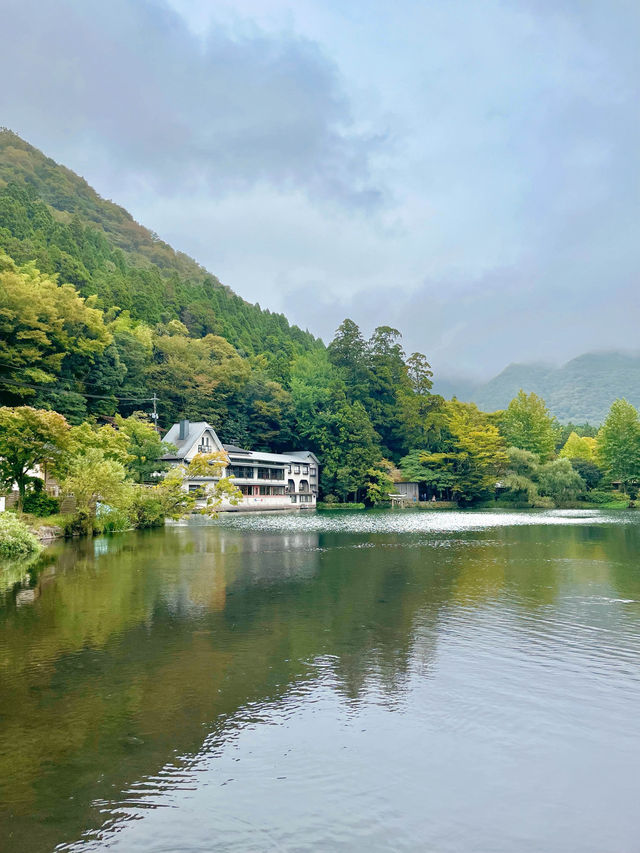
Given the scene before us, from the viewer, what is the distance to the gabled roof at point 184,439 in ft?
167

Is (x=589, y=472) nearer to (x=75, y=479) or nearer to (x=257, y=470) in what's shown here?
(x=257, y=470)

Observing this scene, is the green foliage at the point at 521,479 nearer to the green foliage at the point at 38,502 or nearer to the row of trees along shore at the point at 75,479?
the row of trees along shore at the point at 75,479

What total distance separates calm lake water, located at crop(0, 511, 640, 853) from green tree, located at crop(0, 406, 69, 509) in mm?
10500

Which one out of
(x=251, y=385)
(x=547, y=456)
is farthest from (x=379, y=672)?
(x=547, y=456)

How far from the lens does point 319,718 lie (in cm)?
632

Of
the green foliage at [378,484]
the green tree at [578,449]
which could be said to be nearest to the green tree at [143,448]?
the green foliage at [378,484]

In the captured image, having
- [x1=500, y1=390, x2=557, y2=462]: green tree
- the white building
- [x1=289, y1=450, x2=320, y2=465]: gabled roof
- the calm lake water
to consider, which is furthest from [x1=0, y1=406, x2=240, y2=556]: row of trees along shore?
[x1=500, y1=390, x2=557, y2=462]: green tree

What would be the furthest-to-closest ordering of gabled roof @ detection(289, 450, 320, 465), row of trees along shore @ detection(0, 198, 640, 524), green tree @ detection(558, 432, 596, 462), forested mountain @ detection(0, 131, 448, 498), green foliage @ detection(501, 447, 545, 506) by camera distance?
Result: green tree @ detection(558, 432, 596, 462)
gabled roof @ detection(289, 450, 320, 465)
green foliage @ detection(501, 447, 545, 506)
row of trees along shore @ detection(0, 198, 640, 524)
forested mountain @ detection(0, 131, 448, 498)

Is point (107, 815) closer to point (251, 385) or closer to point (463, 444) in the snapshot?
point (463, 444)

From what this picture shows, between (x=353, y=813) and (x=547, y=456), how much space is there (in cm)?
6853

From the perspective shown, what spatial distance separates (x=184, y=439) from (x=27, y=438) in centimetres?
3085

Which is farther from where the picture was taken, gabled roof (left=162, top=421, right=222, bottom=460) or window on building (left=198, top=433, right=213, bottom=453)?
window on building (left=198, top=433, right=213, bottom=453)

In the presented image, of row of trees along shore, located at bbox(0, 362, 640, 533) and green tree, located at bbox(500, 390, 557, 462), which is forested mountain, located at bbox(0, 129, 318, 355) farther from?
green tree, located at bbox(500, 390, 557, 462)

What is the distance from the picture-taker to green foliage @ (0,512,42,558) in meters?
18.2
